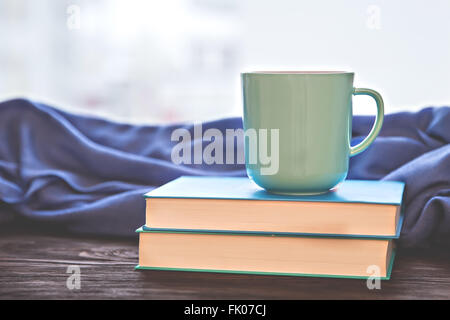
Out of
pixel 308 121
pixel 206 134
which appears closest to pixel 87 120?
pixel 206 134

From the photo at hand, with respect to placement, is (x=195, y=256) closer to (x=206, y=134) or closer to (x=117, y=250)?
(x=117, y=250)

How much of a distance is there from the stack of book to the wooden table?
0.02 m

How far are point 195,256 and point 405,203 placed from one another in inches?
11.9

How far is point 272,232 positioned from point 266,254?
28 millimetres

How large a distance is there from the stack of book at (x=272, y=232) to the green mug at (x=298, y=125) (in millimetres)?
26

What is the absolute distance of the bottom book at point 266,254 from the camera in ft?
2.05

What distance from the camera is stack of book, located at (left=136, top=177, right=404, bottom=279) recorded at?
62 centimetres

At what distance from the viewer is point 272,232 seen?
642mm
